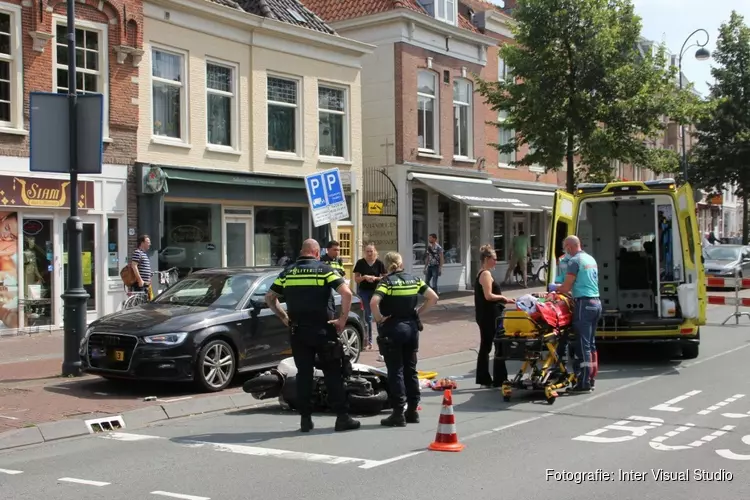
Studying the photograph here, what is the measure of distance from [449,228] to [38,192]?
1414cm

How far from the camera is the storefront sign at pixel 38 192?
14.7 m

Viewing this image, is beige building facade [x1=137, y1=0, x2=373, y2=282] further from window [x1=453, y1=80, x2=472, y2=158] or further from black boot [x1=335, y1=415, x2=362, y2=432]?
black boot [x1=335, y1=415, x2=362, y2=432]

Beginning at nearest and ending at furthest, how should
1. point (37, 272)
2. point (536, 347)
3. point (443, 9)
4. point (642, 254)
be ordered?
point (536, 347) → point (642, 254) → point (37, 272) → point (443, 9)

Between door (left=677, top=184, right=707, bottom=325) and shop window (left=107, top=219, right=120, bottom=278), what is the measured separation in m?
10.6

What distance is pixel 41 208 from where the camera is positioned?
49.9 feet

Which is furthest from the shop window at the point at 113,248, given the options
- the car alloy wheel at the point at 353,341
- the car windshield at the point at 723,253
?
the car windshield at the point at 723,253

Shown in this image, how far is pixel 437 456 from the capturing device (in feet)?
22.0

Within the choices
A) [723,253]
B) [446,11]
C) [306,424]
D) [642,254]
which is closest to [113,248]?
[306,424]

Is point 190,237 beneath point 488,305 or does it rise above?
above

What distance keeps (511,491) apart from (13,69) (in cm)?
1288

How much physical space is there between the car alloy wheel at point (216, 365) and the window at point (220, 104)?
955 cm

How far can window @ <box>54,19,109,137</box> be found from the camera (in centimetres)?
1579

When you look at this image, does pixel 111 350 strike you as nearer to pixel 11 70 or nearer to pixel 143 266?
pixel 143 266

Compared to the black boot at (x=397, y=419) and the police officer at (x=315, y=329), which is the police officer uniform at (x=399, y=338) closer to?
the black boot at (x=397, y=419)
